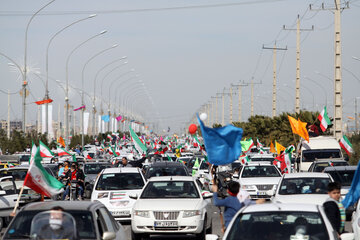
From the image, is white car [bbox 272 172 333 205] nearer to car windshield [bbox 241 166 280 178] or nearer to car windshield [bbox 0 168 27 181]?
car windshield [bbox 241 166 280 178]

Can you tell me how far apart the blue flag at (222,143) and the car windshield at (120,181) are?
7634mm

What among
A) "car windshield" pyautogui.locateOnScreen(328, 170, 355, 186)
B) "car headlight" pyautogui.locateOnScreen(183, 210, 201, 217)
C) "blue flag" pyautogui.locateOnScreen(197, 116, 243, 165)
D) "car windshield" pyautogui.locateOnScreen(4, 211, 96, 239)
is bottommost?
"car headlight" pyautogui.locateOnScreen(183, 210, 201, 217)

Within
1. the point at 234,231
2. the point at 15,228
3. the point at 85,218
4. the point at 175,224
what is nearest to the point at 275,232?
the point at 234,231

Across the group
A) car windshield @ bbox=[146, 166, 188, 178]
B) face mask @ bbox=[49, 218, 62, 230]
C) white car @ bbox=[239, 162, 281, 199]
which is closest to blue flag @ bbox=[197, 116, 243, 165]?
face mask @ bbox=[49, 218, 62, 230]

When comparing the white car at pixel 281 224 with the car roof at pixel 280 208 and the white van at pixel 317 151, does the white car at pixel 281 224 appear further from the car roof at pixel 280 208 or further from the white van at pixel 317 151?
the white van at pixel 317 151

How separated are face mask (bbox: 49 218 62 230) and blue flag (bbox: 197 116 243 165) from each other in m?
4.52

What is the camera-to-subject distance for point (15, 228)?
389 inches

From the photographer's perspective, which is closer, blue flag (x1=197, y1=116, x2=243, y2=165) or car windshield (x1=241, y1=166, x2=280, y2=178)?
blue flag (x1=197, y1=116, x2=243, y2=165)

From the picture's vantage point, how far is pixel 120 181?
2108 cm

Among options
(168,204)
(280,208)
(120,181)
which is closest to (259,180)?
(120,181)

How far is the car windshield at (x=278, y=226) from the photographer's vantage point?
884cm

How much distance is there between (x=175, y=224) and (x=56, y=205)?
586cm

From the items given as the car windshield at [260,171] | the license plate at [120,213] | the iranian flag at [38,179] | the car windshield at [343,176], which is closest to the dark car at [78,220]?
the iranian flag at [38,179]

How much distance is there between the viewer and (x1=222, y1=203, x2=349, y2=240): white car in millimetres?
8836
